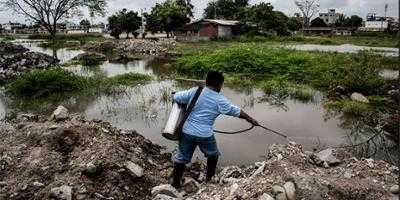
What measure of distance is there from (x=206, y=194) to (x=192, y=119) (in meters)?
0.93

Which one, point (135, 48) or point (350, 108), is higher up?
point (135, 48)

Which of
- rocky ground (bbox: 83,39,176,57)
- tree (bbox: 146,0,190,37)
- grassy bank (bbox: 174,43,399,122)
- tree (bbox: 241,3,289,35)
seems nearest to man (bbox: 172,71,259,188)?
grassy bank (bbox: 174,43,399,122)

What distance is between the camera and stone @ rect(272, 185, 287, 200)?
4.75 metres

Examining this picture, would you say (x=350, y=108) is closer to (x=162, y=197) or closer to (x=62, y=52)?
(x=162, y=197)

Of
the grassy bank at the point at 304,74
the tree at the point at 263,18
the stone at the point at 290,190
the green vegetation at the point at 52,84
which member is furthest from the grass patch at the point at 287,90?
the tree at the point at 263,18

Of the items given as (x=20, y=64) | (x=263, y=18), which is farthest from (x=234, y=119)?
(x=263, y=18)

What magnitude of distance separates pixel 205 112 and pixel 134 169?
4.35ft

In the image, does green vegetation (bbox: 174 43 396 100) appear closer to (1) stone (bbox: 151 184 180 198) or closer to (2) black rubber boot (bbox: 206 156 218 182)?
(2) black rubber boot (bbox: 206 156 218 182)

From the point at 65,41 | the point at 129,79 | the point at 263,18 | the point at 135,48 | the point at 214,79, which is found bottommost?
the point at 129,79

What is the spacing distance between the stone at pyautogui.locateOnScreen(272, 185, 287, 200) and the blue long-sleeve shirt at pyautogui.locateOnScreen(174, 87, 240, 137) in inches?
42.2

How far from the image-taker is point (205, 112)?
5.50 m

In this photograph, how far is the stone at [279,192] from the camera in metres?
4.75

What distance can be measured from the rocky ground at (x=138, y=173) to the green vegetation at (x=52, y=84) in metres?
7.19

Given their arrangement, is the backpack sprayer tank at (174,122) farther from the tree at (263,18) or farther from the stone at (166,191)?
the tree at (263,18)
